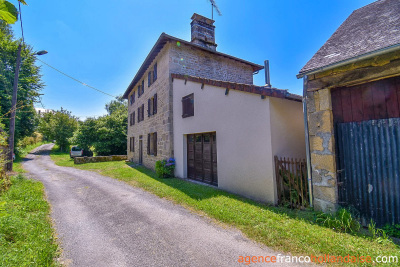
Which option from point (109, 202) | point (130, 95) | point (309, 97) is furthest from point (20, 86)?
point (309, 97)

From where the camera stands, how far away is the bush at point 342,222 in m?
3.39

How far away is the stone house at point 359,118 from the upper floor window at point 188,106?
4.77m

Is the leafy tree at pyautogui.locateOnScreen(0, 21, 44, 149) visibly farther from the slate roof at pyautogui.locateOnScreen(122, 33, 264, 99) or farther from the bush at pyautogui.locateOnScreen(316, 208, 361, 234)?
the bush at pyautogui.locateOnScreen(316, 208, 361, 234)

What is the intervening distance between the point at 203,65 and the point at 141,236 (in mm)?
9102

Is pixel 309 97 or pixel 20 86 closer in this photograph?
pixel 309 97

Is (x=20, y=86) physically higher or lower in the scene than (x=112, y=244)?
higher

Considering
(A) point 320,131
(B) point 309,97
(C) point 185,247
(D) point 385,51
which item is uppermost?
(D) point 385,51

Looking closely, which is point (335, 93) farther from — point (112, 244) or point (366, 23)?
point (112, 244)

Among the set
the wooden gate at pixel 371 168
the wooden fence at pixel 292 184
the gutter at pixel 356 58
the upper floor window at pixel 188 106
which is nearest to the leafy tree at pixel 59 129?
the upper floor window at pixel 188 106

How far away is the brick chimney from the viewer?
35.5 ft

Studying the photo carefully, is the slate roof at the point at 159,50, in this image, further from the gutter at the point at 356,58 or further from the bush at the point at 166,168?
the gutter at the point at 356,58

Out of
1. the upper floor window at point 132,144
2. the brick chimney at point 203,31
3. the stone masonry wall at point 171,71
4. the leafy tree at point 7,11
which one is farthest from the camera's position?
the upper floor window at point 132,144

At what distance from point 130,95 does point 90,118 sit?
260 inches

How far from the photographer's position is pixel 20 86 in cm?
1827
